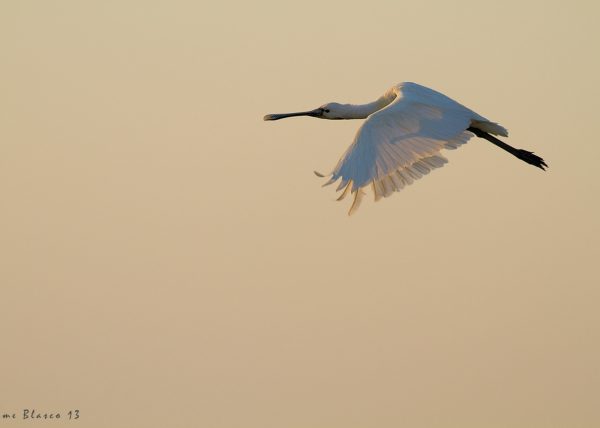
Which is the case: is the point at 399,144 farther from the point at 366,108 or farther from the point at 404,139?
the point at 366,108

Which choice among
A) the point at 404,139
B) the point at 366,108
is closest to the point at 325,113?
the point at 366,108

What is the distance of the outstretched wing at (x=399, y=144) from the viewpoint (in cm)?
3347

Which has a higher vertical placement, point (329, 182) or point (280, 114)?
point (280, 114)

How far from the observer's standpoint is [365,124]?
34219 mm

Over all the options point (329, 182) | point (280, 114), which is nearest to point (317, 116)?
point (280, 114)

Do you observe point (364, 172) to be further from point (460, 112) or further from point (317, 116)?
point (317, 116)

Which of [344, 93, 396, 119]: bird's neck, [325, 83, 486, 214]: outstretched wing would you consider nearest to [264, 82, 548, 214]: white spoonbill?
[325, 83, 486, 214]: outstretched wing

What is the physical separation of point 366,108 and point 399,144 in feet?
15.4

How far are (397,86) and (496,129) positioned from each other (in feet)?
6.61

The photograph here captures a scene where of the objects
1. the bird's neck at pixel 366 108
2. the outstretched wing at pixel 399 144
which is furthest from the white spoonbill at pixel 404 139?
the bird's neck at pixel 366 108

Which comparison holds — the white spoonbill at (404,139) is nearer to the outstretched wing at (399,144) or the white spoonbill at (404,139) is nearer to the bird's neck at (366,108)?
the outstretched wing at (399,144)

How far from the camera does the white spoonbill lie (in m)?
33.5

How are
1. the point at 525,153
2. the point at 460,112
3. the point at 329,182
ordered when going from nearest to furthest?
the point at 329,182
the point at 460,112
the point at 525,153

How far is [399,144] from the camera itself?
34250mm
